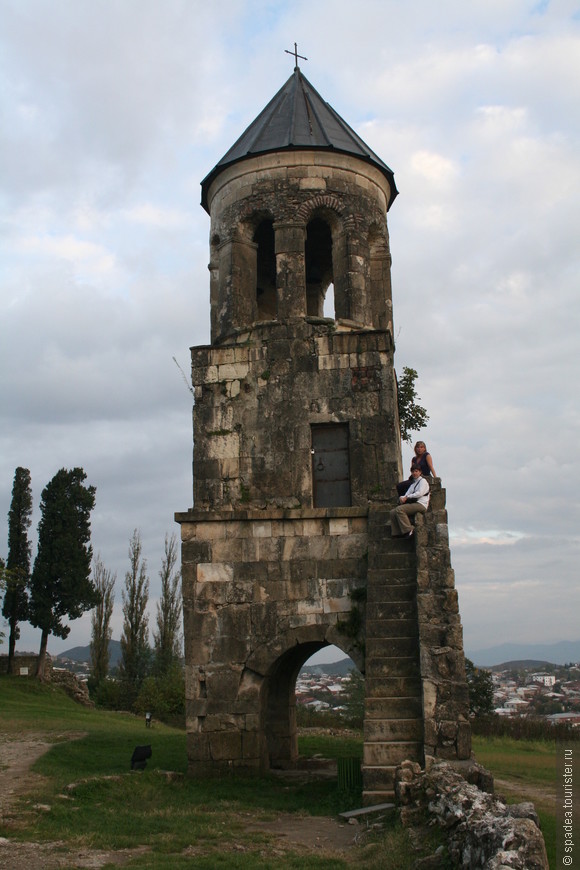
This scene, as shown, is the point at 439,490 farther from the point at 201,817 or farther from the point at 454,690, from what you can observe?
the point at 201,817

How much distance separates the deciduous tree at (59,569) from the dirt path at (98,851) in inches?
750

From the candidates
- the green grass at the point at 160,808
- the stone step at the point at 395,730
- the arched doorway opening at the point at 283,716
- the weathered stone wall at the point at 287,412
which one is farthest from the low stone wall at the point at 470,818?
the arched doorway opening at the point at 283,716

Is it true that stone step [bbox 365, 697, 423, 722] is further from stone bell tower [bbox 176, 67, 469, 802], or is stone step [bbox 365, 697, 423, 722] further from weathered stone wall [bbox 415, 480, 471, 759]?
weathered stone wall [bbox 415, 480, 471, 759]

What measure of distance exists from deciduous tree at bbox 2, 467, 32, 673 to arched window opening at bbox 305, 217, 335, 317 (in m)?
17.4

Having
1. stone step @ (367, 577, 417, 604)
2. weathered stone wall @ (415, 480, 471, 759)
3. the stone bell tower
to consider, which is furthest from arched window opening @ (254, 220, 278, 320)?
stone step @ (367, 577, 417, 604)

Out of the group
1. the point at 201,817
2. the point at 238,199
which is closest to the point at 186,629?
the point at 201,817

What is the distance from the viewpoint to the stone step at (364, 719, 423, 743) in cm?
941

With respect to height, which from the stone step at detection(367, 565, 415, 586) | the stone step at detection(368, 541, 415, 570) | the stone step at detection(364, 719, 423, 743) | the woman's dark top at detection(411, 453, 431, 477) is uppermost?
the woman's dark top at detection(411, 453, 431, 477)

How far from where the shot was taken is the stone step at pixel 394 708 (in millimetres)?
9555

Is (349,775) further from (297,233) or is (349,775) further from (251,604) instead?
(297,233)

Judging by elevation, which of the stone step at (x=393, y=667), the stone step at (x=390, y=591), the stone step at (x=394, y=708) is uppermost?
the stone step at (x=390, y=591)

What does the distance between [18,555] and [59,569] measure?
2591 millimetres

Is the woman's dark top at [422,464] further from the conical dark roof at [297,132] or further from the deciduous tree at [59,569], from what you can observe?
the deciduous tree at [59,569]

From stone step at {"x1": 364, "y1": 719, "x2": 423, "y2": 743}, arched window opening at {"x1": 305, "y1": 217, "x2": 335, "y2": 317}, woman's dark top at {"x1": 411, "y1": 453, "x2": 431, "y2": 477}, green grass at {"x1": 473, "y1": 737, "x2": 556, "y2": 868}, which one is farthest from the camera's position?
arched window opening at {"x1": 305, "y1": 217, "x2": 335, "y2": 317}
